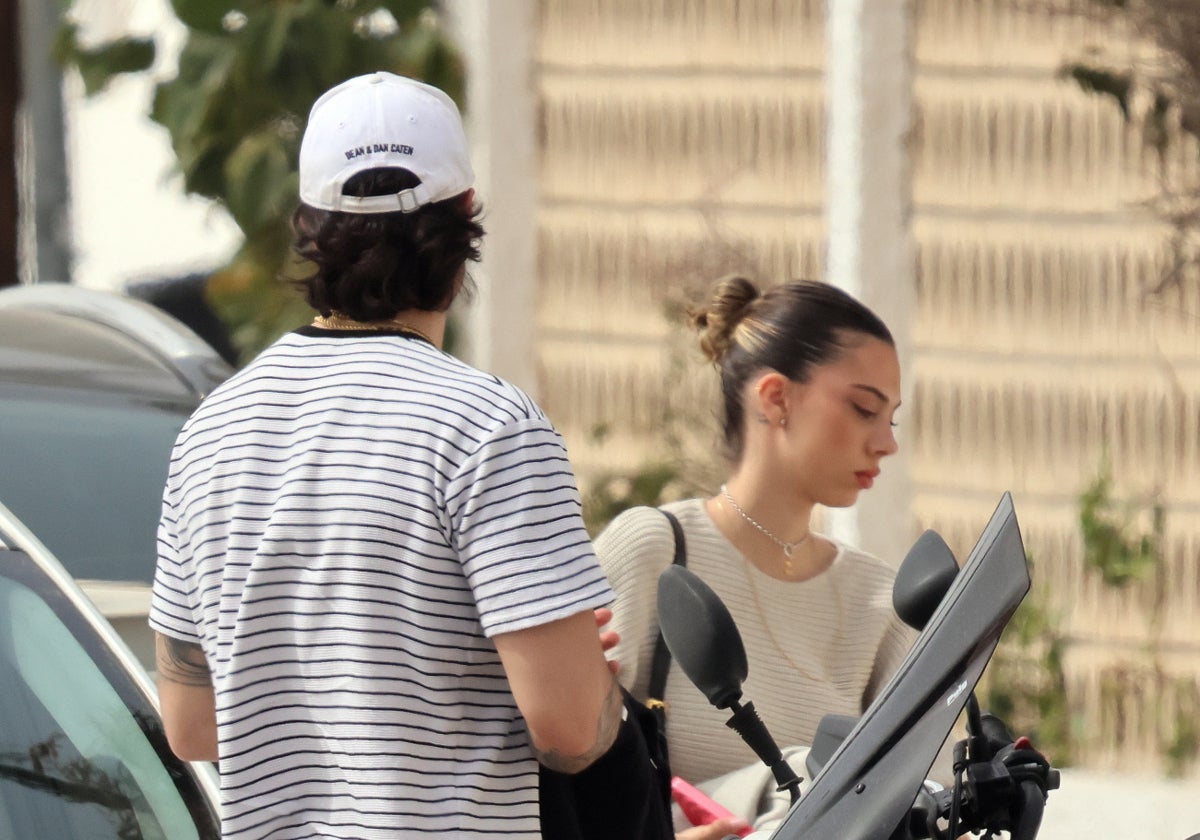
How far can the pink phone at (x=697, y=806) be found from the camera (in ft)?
8.05

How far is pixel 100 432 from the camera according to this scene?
3.67m

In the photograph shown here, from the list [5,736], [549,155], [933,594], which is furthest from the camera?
[549,155]

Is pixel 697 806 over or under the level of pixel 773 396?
under

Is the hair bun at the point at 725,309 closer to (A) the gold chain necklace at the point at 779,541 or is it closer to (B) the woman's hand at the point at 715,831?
(A) the gold chain necklace at the point at 779,541

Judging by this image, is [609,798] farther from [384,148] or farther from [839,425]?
[839,425]

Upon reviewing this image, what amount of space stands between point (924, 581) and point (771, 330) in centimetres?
121

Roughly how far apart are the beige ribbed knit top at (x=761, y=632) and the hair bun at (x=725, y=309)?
0.98 ft

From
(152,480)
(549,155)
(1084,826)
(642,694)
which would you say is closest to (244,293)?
(549,155)

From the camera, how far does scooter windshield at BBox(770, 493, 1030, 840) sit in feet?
5.50

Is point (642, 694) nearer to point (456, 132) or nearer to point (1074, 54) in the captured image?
point (456, 132)

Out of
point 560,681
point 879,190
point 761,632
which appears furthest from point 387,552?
point 879,190

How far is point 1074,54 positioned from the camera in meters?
5.20

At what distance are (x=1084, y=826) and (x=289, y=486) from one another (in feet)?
11.4

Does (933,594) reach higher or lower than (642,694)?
higher
